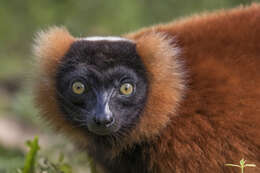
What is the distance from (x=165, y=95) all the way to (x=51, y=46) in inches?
43.8

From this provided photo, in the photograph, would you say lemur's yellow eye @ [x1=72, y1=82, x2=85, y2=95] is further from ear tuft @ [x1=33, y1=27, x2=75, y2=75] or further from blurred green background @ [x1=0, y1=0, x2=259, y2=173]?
blurred green background @ [x1=0, y1=0, x2=259, y2=173]

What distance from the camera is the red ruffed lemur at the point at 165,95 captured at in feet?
13.2

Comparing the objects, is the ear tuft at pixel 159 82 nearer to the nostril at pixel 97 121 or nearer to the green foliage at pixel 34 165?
the nostril at pixel 97 121

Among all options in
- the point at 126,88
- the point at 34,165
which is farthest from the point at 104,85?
the point at 34,165

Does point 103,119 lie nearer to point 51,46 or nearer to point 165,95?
point 165,95

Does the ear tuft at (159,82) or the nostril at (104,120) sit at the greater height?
the ear tuft at (159,82)

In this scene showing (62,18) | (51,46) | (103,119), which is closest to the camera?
(103,119)

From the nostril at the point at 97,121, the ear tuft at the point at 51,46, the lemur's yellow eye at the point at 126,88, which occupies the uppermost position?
the ear tuft at the point at 51,46

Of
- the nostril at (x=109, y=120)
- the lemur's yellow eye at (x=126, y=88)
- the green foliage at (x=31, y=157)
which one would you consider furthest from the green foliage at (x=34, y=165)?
the lemur's yellow eye at (x=126, y=88)

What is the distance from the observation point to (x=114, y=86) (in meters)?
4.08

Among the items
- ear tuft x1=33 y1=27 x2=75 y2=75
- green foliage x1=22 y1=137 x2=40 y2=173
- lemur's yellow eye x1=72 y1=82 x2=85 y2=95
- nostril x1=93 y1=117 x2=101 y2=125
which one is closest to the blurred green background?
ear tuft x1=33 y1=27 x2=75 y2=75

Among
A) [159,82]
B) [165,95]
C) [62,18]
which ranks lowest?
[165,95]

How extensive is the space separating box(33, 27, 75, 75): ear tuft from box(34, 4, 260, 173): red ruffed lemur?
0.06 ft

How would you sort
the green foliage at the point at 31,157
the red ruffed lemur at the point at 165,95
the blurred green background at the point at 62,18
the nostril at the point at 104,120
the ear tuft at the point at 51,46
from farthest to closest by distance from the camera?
the blurred green background at the point at 62,18
the ear tuft at the point at 51,46
the green foliage at the point at 31,157
the red ruffed lemur at the point at 165,95
the nostril at the point at 104,120
